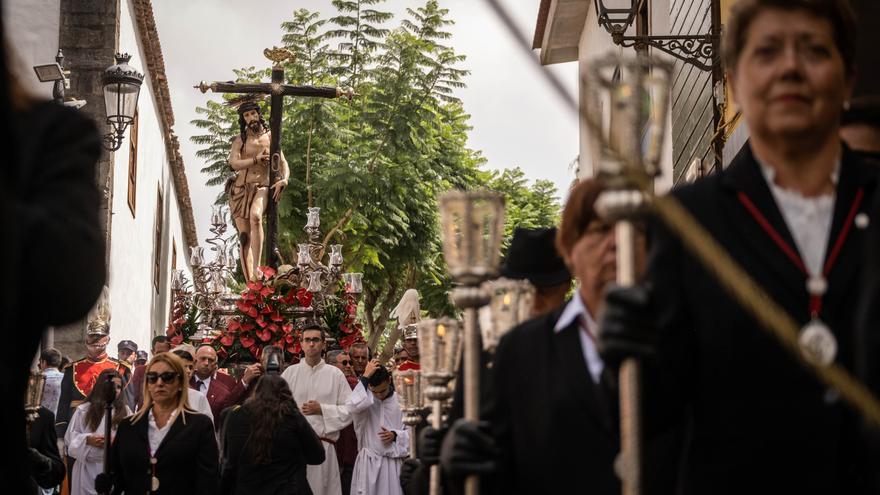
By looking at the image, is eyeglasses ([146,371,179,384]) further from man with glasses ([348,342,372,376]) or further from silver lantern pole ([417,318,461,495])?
man with glasses ([348,342,372,376])

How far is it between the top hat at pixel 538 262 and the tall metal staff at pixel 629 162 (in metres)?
2.94

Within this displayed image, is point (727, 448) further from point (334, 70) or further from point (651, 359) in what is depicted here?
point (334, 70)

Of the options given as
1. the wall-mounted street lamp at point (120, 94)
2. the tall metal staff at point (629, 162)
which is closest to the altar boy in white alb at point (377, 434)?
the wall-mounted street lamp at point (120, 94)

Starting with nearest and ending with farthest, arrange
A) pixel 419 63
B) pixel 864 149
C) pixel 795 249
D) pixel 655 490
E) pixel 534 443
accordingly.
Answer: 1. pixel 795 249
2. pixel 655 490
3. pixel 534 443
4. pixel 864 149
5. pixel 419 63

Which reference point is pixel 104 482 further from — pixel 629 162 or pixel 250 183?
pixel 250 183

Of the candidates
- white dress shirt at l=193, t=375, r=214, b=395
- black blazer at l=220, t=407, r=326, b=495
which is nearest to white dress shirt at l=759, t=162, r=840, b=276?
black blazer at l=220, t=407, r=326, b=495

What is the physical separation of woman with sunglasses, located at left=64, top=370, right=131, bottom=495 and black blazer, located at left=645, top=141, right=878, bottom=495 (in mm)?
9402

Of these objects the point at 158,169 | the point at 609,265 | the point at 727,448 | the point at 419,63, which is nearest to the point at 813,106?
the point at 727,448

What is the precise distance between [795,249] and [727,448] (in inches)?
17.0

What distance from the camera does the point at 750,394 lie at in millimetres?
2963

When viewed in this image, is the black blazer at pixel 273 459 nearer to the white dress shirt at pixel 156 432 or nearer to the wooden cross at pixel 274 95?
the white dress shirt at pixel 156 432

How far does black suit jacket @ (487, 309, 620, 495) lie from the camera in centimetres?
396

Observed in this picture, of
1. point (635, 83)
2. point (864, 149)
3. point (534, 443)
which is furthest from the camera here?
point (864, 149)

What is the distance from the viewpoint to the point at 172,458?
32.7 ft
